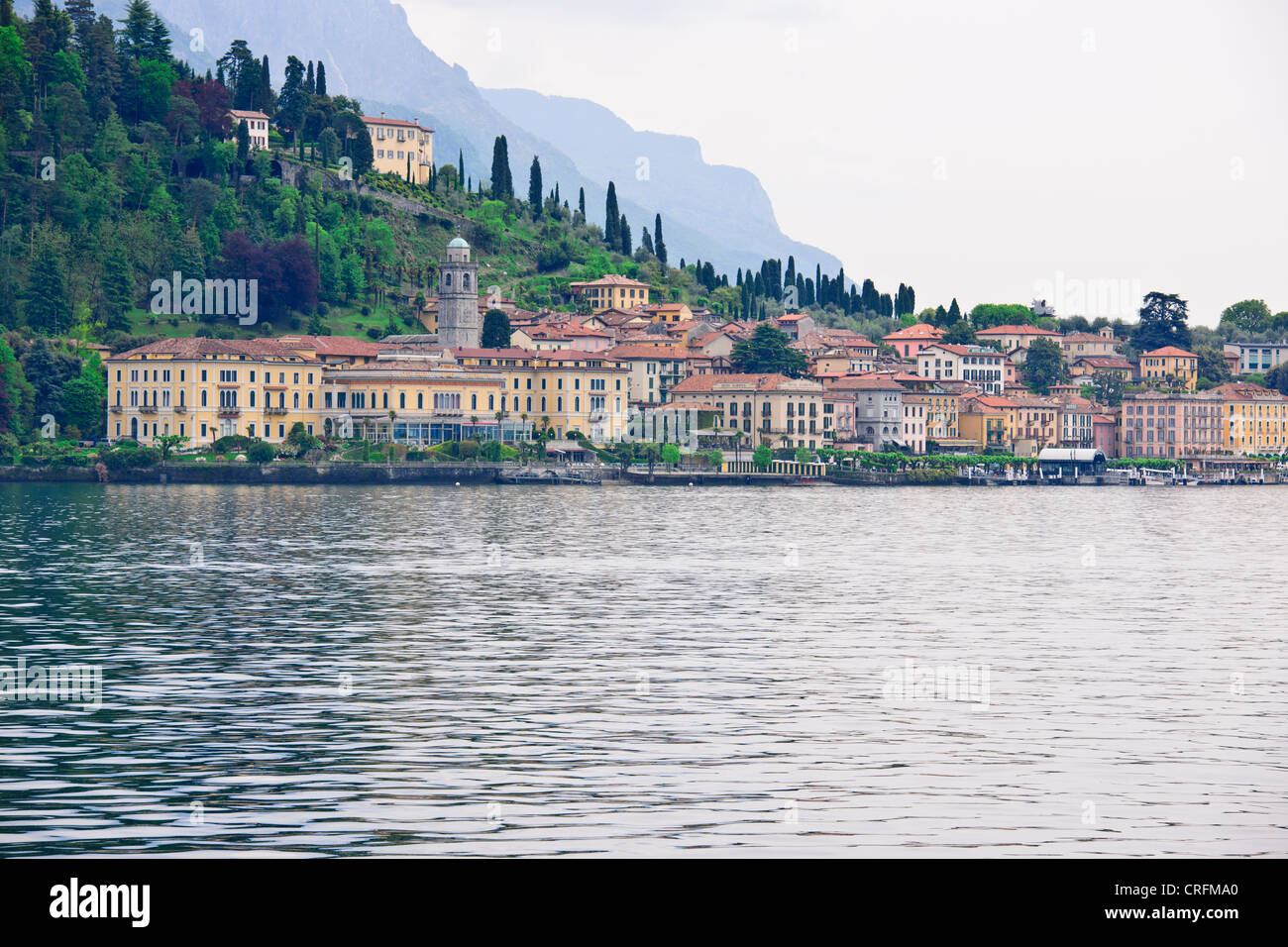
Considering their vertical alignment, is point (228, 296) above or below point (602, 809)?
above

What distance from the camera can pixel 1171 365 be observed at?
638 feet

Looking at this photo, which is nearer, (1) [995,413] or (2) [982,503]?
(2) [982,503]

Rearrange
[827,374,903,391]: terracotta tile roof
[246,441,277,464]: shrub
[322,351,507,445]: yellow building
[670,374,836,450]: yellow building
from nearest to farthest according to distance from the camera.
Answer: [246,441,277,464]: shrub, [322,351,507,445]: yellow building, [670,374,836,450]: yellow building, [827,374,903,391]: terracotta tile roof

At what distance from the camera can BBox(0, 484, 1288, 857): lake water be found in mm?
17156

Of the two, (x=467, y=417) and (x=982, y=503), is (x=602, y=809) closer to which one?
(x=982, y=503)

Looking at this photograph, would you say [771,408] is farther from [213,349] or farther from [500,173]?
[500,173]

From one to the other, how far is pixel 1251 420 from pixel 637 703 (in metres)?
170

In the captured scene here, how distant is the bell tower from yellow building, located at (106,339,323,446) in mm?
23328

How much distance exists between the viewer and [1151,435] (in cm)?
17788

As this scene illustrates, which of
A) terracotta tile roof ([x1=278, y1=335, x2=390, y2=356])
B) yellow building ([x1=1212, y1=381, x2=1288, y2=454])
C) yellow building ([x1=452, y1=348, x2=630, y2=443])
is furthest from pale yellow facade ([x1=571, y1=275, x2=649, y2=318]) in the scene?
yellow building ([x1=1212, y1=381, x2=1288, y2=454])

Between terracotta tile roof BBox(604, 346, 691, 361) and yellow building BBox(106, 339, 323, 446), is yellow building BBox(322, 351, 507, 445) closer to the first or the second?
yellow building BBox(106, 339, 323, 446)

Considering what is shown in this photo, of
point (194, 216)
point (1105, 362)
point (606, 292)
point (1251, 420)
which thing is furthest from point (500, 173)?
point (1251, 420)
